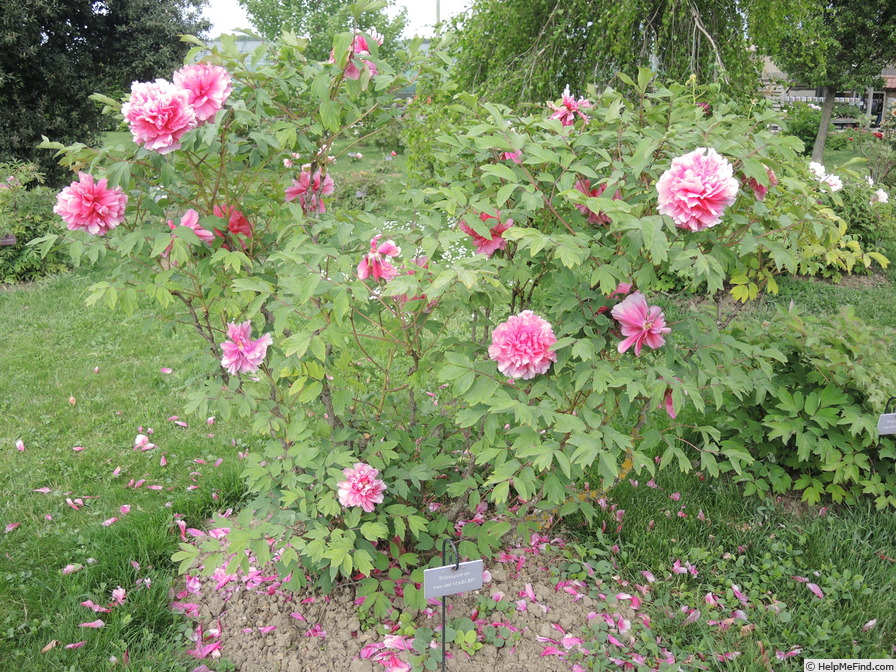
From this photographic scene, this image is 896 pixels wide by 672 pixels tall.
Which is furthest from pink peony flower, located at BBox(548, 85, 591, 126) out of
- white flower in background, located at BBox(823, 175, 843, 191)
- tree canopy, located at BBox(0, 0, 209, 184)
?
tree canopy, located at BBox(0, 0, 209, 184)

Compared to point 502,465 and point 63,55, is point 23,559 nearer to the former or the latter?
point 502,465

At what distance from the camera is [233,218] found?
6.09ft

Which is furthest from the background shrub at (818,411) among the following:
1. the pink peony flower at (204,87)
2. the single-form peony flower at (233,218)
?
the pink peony flower at (204,87)

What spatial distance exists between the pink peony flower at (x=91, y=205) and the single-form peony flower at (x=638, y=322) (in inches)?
50.3

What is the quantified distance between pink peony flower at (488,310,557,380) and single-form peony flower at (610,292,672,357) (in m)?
0.19

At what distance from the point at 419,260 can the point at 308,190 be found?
445mm

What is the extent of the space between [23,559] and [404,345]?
168 centimetres

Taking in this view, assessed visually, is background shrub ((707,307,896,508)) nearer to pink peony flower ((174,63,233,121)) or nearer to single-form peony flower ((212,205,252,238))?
single-form peony flower ((212,205,252,238))

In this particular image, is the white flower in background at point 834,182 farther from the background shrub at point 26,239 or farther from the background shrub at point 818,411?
the background shrub at point 26,239

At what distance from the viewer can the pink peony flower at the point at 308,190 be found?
78.4 inches

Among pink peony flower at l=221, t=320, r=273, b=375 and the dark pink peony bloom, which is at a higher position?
the dark pink peony bloom

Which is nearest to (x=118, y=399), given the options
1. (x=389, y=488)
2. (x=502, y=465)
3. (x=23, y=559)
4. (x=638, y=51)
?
(x=23, y=559)

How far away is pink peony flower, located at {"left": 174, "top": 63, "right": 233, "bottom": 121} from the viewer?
Answer: 1472mm

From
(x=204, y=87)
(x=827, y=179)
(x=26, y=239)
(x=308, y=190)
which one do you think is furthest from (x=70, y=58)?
(x=827, y=179)
